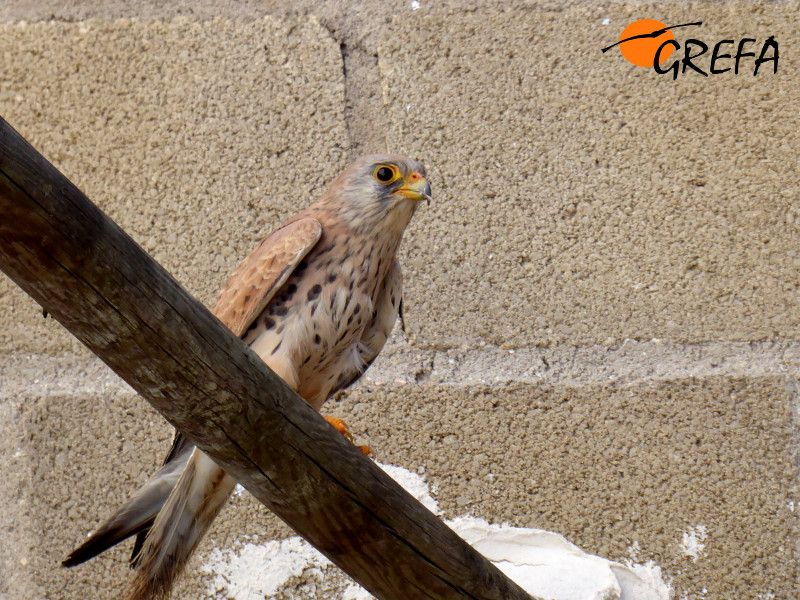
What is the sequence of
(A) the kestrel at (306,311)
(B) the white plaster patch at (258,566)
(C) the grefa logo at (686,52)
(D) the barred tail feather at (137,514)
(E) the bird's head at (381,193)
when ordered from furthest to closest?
1. (C) the grefa logo at (686,52)
2. (B) the white plaster patch at (258,566)
3. (E) the bird's head at (381,193)
4. (A) the kestrel at (306,311)
5. (D) the barred tail feather at (137,514)

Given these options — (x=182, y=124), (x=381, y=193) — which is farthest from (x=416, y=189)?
(x=182, y=124)

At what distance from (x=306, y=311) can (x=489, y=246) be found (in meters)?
0.53

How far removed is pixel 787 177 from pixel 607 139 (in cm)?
41

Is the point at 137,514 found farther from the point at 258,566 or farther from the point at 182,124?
the point at 182,124

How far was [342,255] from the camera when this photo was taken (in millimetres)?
1653

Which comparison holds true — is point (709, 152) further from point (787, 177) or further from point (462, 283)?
point (462, 283)

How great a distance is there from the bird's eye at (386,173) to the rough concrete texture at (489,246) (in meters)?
0.27

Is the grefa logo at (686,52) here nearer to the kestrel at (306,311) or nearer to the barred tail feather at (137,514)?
the kestrel at (306,311)

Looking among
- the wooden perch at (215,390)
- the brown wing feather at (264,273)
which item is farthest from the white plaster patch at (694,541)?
the brown wing feather at (264,273)

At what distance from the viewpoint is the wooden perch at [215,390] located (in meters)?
0.81

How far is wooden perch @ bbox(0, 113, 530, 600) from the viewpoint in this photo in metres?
0.81

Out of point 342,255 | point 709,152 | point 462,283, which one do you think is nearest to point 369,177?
point 342,255

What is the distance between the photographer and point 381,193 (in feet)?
5.54

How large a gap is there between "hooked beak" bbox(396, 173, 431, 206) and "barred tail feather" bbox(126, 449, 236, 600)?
621 millimetres
